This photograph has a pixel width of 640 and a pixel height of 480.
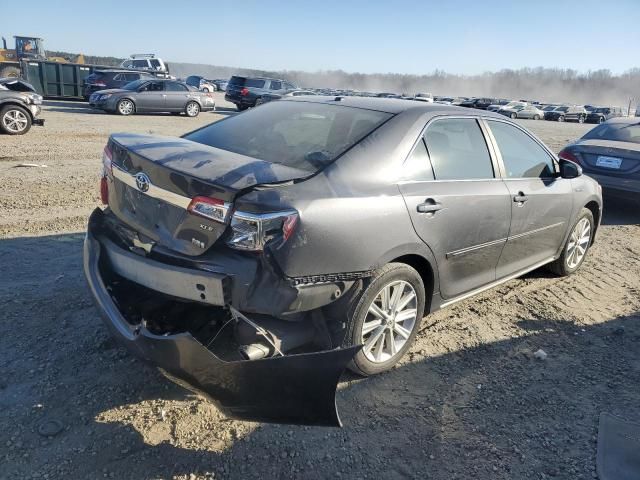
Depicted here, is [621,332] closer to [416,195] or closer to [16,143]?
[416,195]

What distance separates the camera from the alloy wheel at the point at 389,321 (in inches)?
120

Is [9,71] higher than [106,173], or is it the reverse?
[9,71]

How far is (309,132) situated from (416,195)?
833mm

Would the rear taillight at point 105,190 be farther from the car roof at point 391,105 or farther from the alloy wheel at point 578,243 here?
the alloy wheel at point 578,243

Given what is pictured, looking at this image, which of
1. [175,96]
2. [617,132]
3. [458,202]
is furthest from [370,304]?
[175,96]

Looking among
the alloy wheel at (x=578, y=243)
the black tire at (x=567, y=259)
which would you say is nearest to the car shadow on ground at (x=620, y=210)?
the alloy wheel at (x=578, y=243)

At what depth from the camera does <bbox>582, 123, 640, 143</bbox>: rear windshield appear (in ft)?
26.8

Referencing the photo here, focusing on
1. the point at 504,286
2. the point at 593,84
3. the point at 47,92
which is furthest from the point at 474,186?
the point at 593,84

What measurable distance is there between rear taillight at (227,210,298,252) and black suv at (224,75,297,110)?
23407 mm

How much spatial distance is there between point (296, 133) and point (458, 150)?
1.20 meters

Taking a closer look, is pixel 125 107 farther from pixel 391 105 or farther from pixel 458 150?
pixel 458 150

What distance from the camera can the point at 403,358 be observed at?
3.47m

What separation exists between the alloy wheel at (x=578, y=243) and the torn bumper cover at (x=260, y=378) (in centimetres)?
370

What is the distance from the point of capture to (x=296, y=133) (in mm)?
3318
